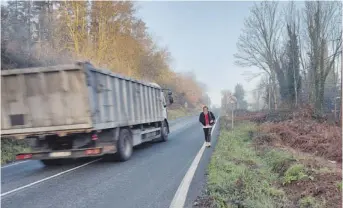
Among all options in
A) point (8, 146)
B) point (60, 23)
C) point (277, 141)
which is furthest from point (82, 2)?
point (277, 141)

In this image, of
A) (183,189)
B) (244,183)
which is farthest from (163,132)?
(244,183)

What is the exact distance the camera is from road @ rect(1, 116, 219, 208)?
5.70 m

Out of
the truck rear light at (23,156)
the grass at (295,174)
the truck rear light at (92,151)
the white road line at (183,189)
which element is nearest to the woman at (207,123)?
the white road line at (183,189)

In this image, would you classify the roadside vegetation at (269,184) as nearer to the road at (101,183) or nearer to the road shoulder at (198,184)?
the road shoulder at (198,184)

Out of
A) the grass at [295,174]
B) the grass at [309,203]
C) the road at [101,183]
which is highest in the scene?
the road at [101,183]

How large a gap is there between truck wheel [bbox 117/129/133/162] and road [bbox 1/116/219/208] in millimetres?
248

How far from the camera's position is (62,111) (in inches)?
344

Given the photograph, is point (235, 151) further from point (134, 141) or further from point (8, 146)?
point (8, 146)

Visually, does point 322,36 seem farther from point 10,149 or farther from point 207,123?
point 10,149

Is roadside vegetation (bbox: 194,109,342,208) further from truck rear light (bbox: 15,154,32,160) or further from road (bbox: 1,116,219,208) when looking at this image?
truck rear light (bbox: 15,154,32,160)

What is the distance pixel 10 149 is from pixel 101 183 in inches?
288

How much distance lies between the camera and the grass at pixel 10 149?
11766 millimetres

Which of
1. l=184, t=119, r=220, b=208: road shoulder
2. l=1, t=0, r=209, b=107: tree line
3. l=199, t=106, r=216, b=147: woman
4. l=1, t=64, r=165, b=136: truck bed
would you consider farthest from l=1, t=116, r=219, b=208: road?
l=1, t=0, r=209, b=107: tree line

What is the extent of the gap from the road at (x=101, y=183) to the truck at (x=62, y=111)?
62 centimetres
